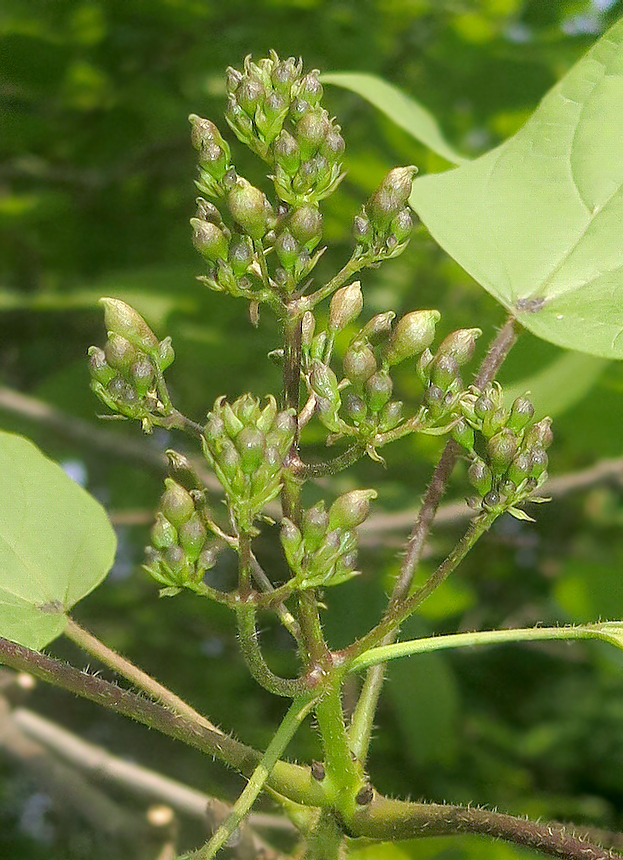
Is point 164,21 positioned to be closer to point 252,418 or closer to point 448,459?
point 448,459

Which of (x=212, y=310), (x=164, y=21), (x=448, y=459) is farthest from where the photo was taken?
(x=164, y=21)

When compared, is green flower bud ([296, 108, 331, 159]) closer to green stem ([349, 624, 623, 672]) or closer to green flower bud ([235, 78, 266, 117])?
green flower bud ([235, 78, 266, 117])

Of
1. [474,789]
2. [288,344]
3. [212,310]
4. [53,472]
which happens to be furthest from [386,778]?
[288,344]

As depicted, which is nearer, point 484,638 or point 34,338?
point 484,638

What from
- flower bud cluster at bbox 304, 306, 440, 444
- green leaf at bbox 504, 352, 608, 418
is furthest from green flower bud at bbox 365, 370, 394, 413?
green leaf at bbox 504, 352, 608, 418

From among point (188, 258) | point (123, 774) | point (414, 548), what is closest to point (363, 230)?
point (414, 548)

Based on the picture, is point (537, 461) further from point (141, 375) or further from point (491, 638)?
point (141, 375)

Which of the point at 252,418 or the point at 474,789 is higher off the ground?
the point at 252,418
